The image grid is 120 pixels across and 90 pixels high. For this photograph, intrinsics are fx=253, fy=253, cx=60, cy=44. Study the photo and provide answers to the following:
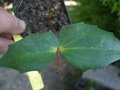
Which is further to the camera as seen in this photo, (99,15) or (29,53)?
(99,15)

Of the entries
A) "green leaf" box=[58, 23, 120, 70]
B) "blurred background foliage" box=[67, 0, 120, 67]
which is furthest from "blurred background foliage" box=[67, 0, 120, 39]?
"green leaf" box=[58, 23, 120, 70]

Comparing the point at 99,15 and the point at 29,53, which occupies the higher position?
the point at 29,53

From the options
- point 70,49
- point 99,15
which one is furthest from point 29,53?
point 99,15

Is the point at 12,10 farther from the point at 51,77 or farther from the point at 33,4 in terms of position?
the point at 51,77

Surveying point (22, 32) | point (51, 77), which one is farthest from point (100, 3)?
point (51, 77)

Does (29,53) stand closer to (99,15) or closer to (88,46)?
(88,46)

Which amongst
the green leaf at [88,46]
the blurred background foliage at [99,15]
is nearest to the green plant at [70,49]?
the green leaf at [88,46]

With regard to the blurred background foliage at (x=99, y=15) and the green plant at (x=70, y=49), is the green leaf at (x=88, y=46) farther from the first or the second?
the blurred background foliage at (x=99, y=15)

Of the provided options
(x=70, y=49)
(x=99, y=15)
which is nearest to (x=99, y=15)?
(x=99, y=15)
